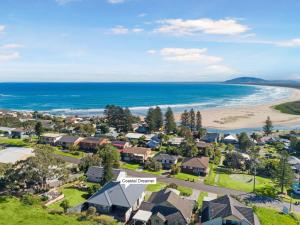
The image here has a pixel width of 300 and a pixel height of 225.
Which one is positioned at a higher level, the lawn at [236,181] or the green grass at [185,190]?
the green grass at [185,190]

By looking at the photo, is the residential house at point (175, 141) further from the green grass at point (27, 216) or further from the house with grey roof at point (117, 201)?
the green grass at point (27, 216)

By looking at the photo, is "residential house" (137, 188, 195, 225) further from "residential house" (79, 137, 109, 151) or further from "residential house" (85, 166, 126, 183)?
"residential house" (79, 137, 109, 151)

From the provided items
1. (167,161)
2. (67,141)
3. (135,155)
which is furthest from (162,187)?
(67,141)

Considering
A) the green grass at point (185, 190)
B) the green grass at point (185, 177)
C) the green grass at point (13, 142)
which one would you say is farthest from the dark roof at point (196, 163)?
the green grass at point (13, 142)

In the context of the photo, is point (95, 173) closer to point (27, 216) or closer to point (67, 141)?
point (27, 216)

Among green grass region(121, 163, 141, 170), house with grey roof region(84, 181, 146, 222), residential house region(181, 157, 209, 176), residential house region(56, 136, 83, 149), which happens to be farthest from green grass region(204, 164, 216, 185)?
residential house region(56, 136, 83, 149)
